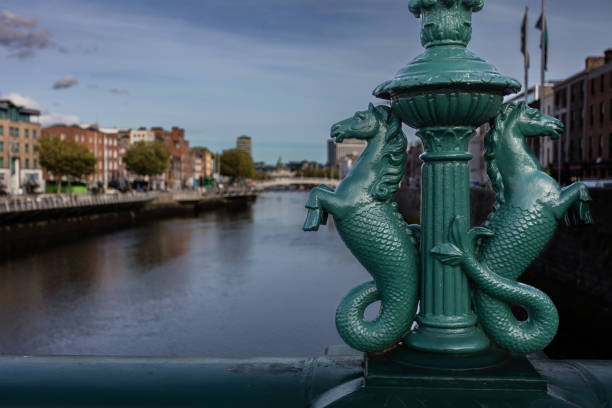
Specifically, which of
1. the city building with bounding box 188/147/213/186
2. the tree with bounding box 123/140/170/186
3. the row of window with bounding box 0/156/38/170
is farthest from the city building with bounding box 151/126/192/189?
the row of window with bounding box 0/156/38/170

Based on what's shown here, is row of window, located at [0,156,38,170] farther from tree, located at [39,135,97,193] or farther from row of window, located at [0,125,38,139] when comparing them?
tree, located at [39,135,97,193]

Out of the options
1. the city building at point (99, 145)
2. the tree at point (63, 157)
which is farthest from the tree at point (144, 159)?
the tree at point (63, 157)

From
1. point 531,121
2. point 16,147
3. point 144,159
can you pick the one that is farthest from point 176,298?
point 144,159

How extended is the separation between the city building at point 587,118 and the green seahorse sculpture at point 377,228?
94.8 ft

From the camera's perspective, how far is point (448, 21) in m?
2.03

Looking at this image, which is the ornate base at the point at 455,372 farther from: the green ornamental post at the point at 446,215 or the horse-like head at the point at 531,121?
the horse-like head at the point at 531,121

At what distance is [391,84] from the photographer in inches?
75.5

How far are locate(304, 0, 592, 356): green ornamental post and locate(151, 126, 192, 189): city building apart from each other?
322 feet

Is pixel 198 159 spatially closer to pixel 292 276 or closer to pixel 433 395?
pixel 292 276

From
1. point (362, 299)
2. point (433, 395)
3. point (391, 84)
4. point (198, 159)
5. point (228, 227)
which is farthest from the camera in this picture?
point (198, 159)

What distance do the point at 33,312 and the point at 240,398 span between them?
17.2 meters

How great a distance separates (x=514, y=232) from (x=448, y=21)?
0.80 metres

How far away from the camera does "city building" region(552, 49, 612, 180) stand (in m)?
32.6

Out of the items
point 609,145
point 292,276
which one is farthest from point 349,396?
point 609,145
